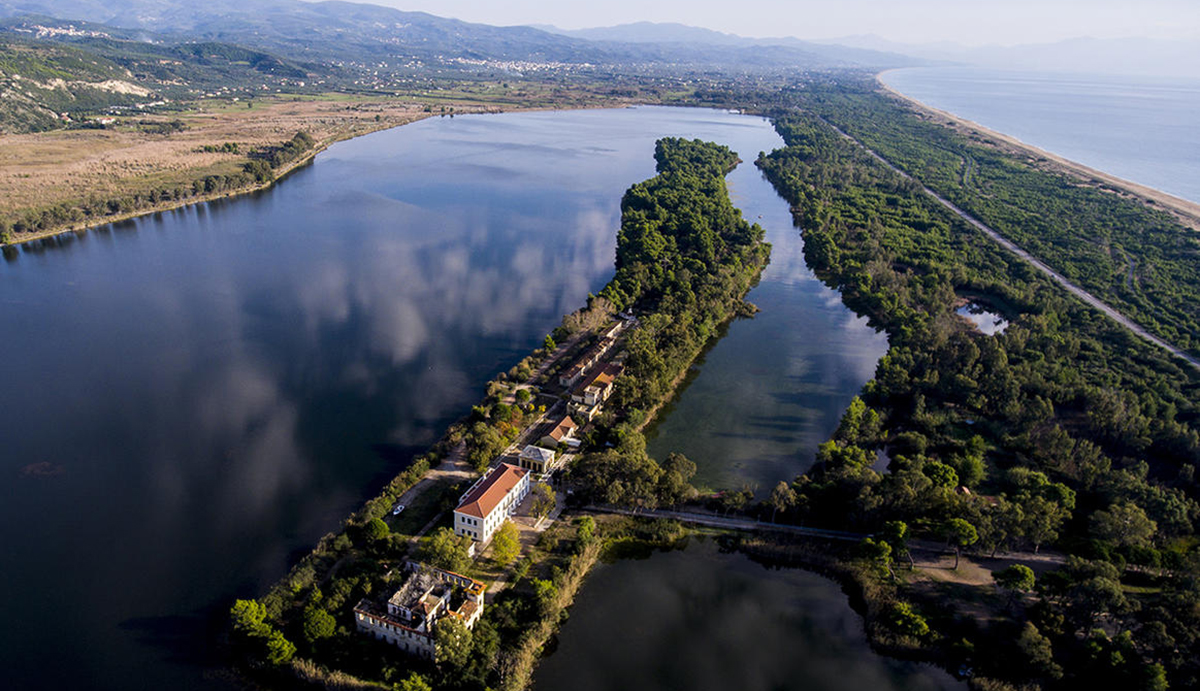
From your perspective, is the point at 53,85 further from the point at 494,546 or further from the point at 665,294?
the point at 494,546

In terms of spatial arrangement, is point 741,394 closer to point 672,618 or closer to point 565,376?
point 565,376

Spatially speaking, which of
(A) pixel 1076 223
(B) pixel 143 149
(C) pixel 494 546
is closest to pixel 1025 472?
(C) pixel 494 546

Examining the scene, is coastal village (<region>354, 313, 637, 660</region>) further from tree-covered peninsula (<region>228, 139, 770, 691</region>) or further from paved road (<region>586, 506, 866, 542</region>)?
paved road (<region>586, 506, 866, 542</region>)

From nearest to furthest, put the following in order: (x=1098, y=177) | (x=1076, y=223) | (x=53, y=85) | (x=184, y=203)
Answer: (x=1076, y=223) → (x=184, y=203) → (x=1098, y=177) → (x=53, y=85)

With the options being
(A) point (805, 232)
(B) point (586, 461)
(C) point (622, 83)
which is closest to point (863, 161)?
(A) point (805, 232)

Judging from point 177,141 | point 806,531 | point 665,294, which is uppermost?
point 177,141
